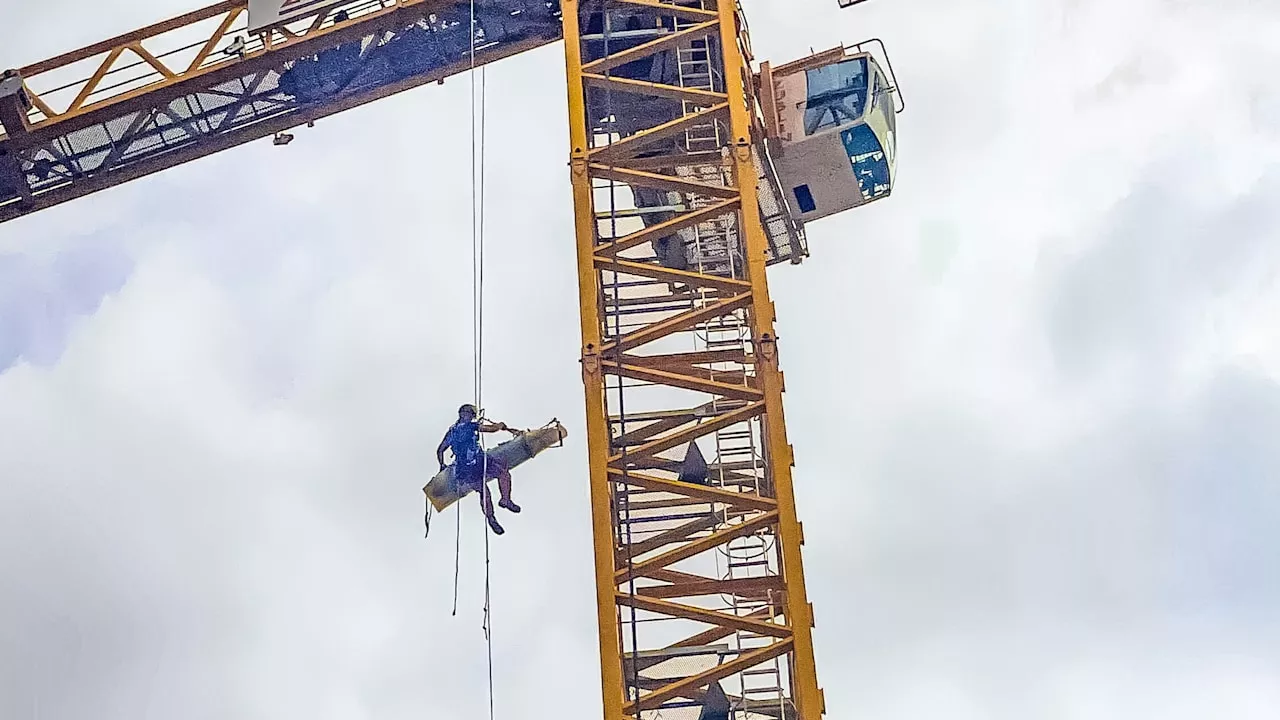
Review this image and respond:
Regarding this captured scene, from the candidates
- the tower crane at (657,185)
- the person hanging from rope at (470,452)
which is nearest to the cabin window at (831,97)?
the tower crane at (657,185)

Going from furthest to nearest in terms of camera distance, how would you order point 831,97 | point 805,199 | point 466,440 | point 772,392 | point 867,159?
point 805,199 < point 867,159 < point 831,97 < point 466,440 < point 772,392

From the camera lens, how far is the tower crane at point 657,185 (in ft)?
61.4

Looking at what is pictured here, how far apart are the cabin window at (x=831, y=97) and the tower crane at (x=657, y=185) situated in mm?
28

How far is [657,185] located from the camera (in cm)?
2067

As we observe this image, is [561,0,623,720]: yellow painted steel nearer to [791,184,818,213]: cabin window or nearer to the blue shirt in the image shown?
the blue shirt

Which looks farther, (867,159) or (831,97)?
(867,159)

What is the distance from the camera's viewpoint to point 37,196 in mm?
25906

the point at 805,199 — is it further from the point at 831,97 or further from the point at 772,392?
the point at 772,392

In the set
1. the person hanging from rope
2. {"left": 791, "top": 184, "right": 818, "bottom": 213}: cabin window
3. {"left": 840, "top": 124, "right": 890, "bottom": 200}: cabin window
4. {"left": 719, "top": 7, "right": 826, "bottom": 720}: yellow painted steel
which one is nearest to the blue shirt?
the person hanging from rope

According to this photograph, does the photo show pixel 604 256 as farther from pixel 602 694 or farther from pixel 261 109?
pixel 261 109

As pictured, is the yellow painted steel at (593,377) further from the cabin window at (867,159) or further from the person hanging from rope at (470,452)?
the cabin window at (867,159)

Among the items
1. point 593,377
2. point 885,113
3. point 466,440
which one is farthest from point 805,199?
point 466,440

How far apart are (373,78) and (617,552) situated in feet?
32.3

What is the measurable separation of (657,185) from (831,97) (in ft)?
13.0
